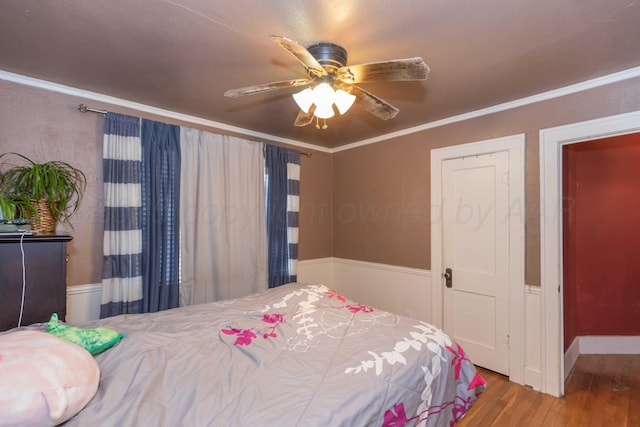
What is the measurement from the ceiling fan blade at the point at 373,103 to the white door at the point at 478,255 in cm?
137

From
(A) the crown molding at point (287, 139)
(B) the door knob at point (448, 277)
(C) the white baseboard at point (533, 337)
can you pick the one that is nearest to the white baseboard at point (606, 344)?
(C) the white baseboard at point (533, 337)

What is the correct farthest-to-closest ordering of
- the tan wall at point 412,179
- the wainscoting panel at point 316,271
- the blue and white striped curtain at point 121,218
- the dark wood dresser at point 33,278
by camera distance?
the wainscoting panel at point 316,271 → the blue and white striped curtain at point 121,218 → the tan wall at point 412,179 → the dark wood dresser at point 33,278

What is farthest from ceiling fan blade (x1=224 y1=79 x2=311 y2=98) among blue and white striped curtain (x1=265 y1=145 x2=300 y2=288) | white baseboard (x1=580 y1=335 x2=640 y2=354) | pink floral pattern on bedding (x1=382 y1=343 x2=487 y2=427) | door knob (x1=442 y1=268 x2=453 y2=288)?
white baseboard (x1=580 y1=335 x2=640 y2=354)

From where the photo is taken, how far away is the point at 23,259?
177 cm

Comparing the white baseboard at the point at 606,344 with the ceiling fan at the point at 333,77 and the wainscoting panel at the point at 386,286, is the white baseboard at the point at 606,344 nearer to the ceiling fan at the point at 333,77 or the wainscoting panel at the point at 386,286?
the wainscoting panel at the point at 386,286

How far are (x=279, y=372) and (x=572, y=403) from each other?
94.9 inches

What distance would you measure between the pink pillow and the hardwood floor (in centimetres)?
225

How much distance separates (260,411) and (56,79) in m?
2.64

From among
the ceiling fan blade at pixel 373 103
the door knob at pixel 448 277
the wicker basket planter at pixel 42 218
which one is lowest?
the door knob at pixel 448 277

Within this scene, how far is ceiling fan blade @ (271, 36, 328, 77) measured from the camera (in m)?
1.29

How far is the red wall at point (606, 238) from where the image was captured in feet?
10.3

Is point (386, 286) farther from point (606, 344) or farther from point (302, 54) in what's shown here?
point (302, 54)

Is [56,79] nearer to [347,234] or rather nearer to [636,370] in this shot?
[347,234]

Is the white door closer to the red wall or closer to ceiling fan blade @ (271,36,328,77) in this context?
the red wall
